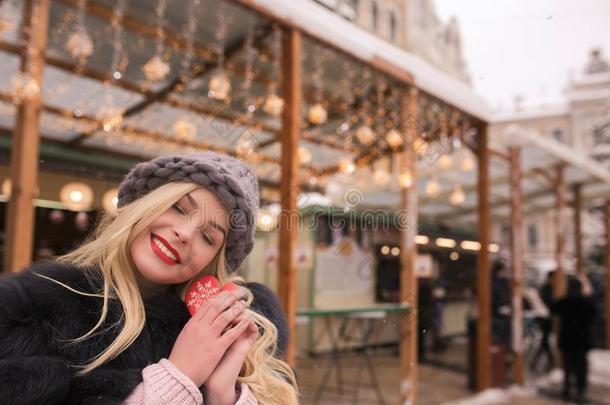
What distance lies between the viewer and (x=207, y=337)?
97 cm

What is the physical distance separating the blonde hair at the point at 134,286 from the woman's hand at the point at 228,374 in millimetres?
92

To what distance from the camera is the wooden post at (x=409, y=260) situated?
12.7 ft

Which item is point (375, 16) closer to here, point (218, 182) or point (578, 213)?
point (218, 182)

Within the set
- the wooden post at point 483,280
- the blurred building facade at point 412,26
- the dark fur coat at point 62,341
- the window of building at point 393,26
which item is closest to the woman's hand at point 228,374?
the dark fur coat at point 62,341

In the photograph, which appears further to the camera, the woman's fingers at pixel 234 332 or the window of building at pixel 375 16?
the window of building at pixel 375 16

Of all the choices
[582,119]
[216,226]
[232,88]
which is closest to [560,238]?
[582,119]

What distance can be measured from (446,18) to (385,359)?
4.74 m

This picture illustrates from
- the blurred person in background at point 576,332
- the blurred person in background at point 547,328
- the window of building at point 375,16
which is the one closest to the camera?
the window of building at point 375,16

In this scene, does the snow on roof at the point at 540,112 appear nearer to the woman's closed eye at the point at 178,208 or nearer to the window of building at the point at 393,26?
the window of building at the point at 393,26

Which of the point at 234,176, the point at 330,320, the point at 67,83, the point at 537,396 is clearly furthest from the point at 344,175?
the point at 234,176

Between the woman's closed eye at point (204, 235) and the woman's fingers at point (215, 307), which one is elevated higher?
the woman's closed eye at point (204, 235)

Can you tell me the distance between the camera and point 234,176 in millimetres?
1162

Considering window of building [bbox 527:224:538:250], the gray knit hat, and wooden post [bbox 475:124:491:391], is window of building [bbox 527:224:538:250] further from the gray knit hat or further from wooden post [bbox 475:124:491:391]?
the gray knit hat

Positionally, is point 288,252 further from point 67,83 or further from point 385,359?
point 385,359
